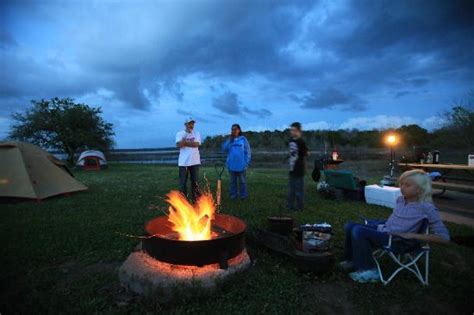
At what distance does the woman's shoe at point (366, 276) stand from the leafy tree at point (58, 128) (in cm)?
2114

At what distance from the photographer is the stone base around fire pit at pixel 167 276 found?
11.2 ft

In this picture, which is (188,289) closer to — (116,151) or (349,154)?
(349,154)

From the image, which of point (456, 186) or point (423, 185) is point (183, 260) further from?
point (456, 186)

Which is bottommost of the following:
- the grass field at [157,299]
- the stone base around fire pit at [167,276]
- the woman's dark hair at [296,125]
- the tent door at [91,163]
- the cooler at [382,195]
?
the grass field at [157,299]

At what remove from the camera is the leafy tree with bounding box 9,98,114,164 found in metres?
21.5

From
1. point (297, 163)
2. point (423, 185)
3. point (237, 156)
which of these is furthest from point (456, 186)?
point (423, 185)

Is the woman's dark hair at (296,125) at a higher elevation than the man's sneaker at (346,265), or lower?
higher

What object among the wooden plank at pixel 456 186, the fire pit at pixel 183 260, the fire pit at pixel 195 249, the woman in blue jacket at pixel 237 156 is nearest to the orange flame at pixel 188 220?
the fire pit at pixel 183 260

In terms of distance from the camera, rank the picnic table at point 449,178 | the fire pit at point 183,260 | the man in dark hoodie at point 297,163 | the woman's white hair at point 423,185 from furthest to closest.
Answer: the picnic table at point 449,178
the man in dark hoodie at point 297,163
the woman's white hair at point 423,185
the fire pit at point 183,260

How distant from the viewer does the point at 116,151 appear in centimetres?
2842

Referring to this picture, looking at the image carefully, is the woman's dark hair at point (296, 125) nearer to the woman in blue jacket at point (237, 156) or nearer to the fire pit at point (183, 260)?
the woman in blue jacket at point (237, 156)

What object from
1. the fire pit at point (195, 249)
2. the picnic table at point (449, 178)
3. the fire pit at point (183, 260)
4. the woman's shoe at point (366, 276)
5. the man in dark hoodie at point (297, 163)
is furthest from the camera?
the picnic table at point (449, 178)

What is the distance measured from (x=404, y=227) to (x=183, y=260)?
2.57m

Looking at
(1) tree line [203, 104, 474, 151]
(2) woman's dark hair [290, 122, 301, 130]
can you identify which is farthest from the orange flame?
(1) tree line [203, 104, 474, 151]
